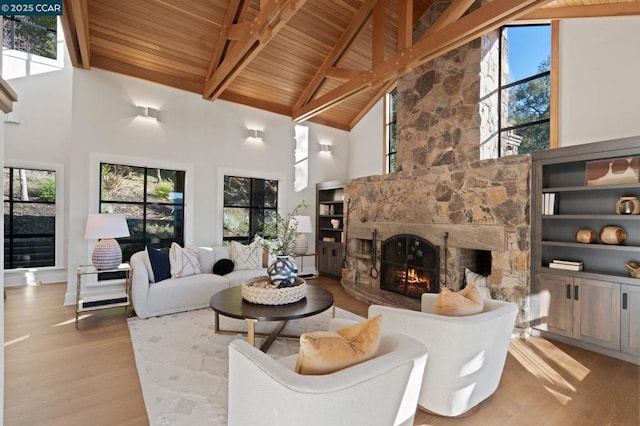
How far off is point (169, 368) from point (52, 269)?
187 inches

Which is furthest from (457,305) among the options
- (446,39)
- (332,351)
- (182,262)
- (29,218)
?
(29,218)

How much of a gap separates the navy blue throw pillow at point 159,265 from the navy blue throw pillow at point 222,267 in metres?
0.69

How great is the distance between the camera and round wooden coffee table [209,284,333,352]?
267 cm

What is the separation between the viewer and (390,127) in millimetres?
6805

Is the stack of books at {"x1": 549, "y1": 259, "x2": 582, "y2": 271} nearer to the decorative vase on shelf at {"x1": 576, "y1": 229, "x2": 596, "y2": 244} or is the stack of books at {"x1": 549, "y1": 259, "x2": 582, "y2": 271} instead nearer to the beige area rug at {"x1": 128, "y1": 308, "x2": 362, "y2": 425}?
the decorative vase on shelf at {"x1": 576, "y1": 229, "x2": 596, "y2": 244}

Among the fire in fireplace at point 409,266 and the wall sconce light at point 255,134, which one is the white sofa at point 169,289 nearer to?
the fire in fireplace at point 409,266

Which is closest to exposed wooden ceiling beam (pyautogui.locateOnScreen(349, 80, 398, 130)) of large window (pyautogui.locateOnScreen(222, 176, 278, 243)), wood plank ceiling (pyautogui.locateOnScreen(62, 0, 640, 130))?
wood plank ceiling (pyautogui.locateOnScreen(62, 0, 640, 130))

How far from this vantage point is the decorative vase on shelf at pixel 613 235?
3170mm

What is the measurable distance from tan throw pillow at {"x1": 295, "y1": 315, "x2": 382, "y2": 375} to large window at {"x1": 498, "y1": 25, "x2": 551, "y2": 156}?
4301mm

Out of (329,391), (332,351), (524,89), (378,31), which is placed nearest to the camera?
(329,391)

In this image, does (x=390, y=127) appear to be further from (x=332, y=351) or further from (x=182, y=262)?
(x=332, y=351)

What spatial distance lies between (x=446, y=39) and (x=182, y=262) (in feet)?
14.6

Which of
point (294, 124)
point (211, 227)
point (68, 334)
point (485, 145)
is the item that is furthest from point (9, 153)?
point (485, 145)

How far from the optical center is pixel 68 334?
3.36 m
